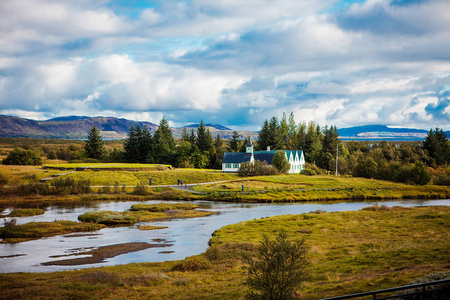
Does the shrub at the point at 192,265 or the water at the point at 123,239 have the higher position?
the shrub at the point at 192,265

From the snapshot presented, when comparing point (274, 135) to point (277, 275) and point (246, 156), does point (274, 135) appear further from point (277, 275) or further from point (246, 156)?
point (277, 275)

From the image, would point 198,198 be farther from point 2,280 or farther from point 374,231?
point 2,280

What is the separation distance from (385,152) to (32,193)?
11330 centimetres

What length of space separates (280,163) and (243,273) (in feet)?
Answer: 270

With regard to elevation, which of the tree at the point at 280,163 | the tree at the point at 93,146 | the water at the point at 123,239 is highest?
the tree at the point at 93,146

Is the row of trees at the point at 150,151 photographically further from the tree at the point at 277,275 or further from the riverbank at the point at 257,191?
the tree at the point at 277,275

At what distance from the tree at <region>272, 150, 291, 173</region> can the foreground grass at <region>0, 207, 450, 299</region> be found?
67.5 meters

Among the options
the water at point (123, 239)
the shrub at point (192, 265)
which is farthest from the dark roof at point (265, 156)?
the shrub at point (192, 265)

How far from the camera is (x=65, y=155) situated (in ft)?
435

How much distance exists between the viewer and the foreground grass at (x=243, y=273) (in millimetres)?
18422

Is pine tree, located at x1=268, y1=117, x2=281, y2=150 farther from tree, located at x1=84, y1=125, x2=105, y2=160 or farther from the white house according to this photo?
tree, located at x1=84, y1=125, x2=105, y2=160

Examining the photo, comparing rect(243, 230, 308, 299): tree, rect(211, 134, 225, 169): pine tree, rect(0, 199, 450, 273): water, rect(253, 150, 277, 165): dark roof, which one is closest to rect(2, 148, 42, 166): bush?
rect(0, 199, 450, 273): water

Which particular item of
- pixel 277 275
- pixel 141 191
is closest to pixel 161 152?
pixel 141 191

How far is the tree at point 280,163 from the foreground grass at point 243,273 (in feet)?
221
